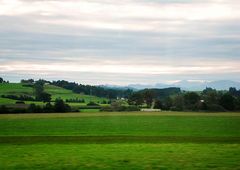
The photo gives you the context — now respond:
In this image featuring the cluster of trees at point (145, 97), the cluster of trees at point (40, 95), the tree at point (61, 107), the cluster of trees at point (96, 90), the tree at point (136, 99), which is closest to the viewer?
the tree at point (61, 107)

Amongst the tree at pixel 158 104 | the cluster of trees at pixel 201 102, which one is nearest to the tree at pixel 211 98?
the cluster of trees at pixel 201 102

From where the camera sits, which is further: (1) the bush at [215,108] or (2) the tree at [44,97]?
(2) the tree at [44,97]

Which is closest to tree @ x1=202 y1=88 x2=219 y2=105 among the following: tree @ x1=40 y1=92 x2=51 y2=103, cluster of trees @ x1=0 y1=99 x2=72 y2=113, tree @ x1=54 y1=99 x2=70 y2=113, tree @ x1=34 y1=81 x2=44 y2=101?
cluster of trees @ x1=0 y1=99 x2=72 y2=113

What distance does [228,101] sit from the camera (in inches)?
3912

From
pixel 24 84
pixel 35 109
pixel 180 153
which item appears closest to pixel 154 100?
pixel 35 109

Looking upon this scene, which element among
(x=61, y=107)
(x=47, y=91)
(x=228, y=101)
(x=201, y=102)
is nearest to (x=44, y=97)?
(x=47, y=91)

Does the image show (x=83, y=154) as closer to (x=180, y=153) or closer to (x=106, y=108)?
(x=180, y=153)

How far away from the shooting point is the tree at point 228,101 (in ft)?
324

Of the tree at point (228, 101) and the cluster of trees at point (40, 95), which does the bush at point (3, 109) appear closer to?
the cluster of trees at point (40, 95)

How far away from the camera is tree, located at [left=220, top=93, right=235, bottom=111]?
324ft

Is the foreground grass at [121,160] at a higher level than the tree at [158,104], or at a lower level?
lower

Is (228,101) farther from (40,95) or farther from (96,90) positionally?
(40,95)

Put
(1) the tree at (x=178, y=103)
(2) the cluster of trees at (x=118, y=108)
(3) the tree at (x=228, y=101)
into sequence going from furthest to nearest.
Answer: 1. (1) the tree at (x=178, y=103)
2. (3) the tree at (x=228, y=101)
3. (2) the cluster of trees at (x=118, y=108)

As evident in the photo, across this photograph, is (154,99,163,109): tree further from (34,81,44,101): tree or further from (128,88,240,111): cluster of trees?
(34,81,44,101): tree
